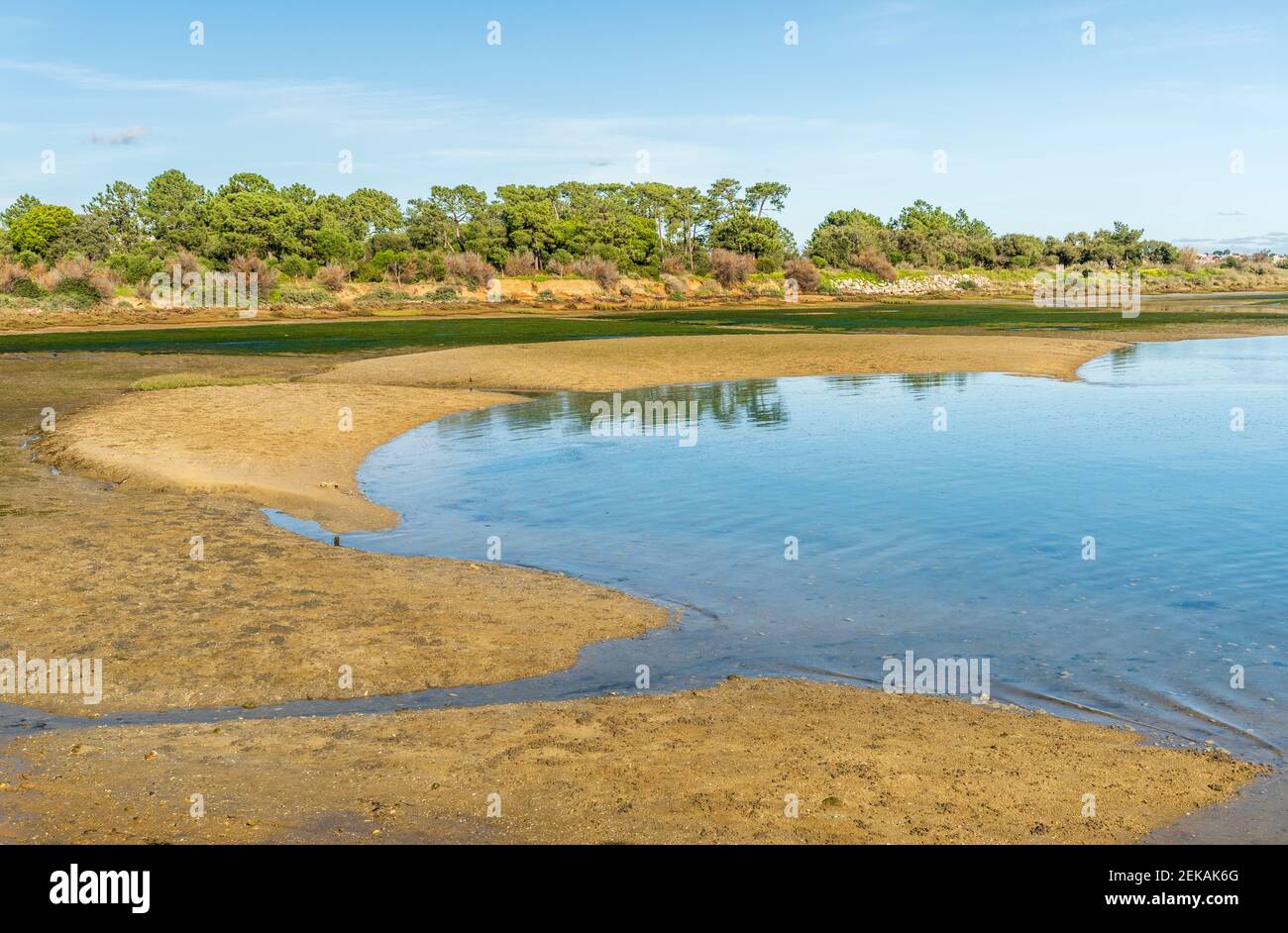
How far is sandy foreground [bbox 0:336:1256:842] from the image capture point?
8047mm

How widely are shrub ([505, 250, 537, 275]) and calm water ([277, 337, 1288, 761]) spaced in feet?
270

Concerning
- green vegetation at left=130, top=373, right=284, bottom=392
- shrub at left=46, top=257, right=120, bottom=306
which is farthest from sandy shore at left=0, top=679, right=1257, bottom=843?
shrub at left=46, top=257, right=120, bottom=306

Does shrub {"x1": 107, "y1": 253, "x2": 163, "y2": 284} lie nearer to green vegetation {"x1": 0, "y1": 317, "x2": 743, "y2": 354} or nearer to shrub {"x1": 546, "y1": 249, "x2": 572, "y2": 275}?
green vegetation {"x1": 0, "y1": 317, "x2": 743, "y2": 354}

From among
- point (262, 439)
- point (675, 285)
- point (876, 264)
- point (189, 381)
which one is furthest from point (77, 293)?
point (876, 264)

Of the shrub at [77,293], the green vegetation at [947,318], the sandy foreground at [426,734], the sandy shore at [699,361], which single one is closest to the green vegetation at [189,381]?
the sandy shore at [699,361]

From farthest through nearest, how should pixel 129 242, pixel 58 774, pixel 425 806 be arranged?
1. pixel 129 242
2. pixel 58 774
3. pixel 425 806

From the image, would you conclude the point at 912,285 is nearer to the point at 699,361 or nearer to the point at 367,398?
the point at 699,361

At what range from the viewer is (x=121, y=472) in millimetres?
22031

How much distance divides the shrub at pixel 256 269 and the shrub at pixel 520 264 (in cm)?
2257

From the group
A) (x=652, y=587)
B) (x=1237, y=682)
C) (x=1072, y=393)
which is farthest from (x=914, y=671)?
(x=1072, y=393)
